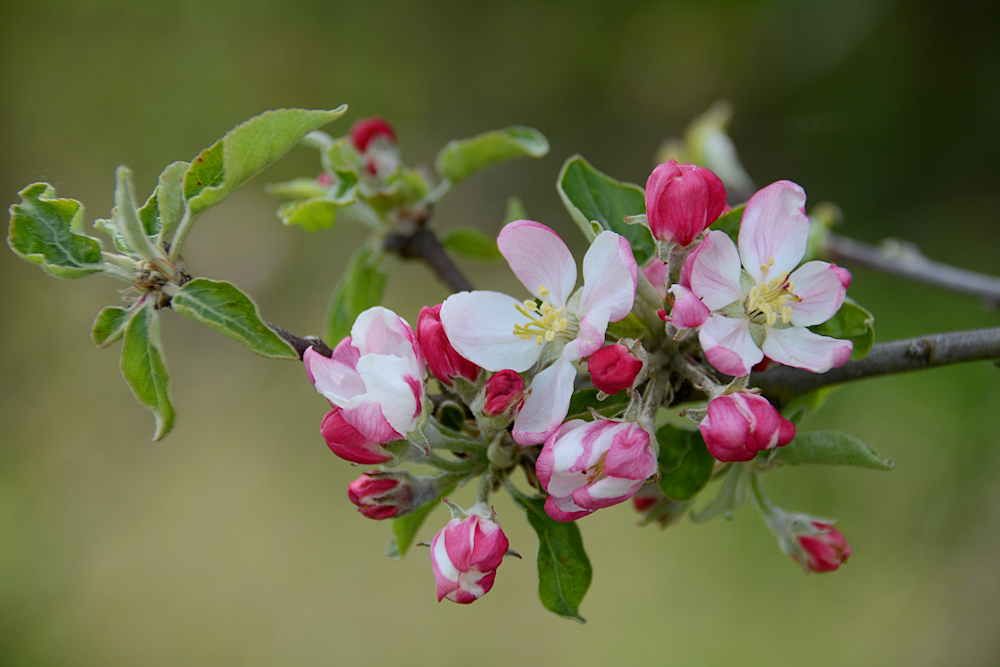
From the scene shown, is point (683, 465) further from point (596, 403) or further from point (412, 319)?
point (412, 319)

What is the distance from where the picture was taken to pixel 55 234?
0.53 m

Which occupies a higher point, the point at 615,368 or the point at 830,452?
the point at 615,368

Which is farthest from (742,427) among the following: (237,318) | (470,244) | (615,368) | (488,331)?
(470,244)

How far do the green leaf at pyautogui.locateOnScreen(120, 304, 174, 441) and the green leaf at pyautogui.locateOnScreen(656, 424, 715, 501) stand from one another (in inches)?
16.7

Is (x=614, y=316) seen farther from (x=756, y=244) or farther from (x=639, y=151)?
(x=639, y=151)

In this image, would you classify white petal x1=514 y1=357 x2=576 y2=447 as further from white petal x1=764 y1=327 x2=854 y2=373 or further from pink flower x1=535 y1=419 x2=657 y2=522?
white petal x1=764 y1=327 x2=854 y2=373

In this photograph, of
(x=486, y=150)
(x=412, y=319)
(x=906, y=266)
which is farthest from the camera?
(x=412, y=319)

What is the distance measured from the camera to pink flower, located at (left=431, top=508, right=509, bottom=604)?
1.69 ft

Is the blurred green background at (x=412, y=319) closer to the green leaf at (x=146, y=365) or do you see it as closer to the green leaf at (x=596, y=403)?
the green leaf at (x=596, y=403)

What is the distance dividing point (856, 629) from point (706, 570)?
45 cm

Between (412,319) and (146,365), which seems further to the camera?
(412,319)

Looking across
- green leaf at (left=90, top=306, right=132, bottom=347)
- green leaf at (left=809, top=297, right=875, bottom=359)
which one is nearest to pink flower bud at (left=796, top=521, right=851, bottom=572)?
green leaf at (left=809, top=297, right=875, bottom=359)

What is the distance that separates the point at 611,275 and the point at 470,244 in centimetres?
50

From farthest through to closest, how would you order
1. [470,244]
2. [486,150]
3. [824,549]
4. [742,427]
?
[470,244] → [486,150] → [824,549] → [742,427]
